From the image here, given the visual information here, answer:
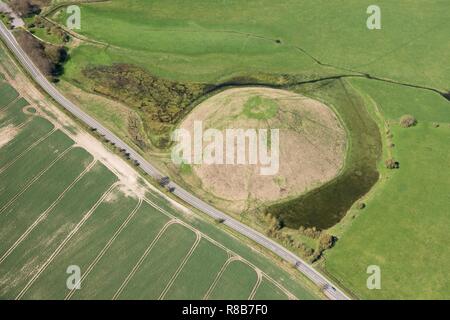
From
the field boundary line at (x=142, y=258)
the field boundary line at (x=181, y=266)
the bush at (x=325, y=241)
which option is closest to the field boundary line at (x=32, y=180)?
the field boundary line at (x=142, y=258)

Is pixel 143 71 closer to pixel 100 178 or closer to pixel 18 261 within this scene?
pixel 100 178

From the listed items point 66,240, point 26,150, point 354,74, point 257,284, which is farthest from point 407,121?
point 26,150

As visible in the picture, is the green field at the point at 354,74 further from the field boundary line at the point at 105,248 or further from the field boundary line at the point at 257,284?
the field boundary line at the point at 105,248

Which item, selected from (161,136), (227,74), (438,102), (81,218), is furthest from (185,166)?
(438,102)

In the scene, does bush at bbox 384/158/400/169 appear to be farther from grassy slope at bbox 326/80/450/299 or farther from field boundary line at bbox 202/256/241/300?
field boundary line at bbox 202/256/241/300

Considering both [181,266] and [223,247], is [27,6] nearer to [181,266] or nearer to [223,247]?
[181,266]

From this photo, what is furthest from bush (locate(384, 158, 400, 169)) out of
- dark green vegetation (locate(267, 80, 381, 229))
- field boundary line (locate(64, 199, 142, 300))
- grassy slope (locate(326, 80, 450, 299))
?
field boundary line (locate(64, 199, 142, 300))
